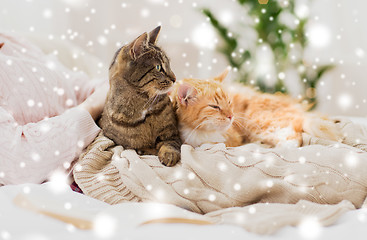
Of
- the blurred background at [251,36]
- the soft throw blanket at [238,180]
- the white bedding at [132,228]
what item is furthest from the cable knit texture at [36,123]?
the blurred background at [251,36]

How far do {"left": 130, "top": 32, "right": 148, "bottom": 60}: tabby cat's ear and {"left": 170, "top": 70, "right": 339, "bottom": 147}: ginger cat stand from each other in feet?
0.62

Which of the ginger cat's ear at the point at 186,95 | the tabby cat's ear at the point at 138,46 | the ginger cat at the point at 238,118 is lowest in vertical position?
the ginger cat at the point at 238,118

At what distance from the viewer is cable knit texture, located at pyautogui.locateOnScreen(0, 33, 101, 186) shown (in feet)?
2.91

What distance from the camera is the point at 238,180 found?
789mm

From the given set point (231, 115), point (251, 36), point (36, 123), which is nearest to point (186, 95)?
point (231, 115)

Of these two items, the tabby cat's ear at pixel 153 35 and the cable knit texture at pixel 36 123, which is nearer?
the cable knit texture at pixel 36 123

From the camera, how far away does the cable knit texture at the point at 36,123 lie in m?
0.89

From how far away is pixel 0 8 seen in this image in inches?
78.8

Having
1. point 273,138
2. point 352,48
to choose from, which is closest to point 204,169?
point 273,138

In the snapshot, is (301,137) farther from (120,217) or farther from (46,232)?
(46,232)

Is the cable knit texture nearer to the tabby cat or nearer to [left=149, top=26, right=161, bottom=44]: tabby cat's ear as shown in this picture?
the tabby cat

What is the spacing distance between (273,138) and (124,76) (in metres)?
0.60

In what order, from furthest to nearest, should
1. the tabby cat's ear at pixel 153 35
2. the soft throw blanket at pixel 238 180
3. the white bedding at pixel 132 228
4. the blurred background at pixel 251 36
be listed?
the blurred background at pixel 251 36 → the tabby cat's ear at pixel 153 35 → the soft throw blanket at pixel 238 180 → the white bedding at pixel 132 228

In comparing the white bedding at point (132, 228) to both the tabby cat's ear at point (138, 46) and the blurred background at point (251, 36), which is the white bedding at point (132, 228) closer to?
the tabby cat's ear at point (138, 46)
